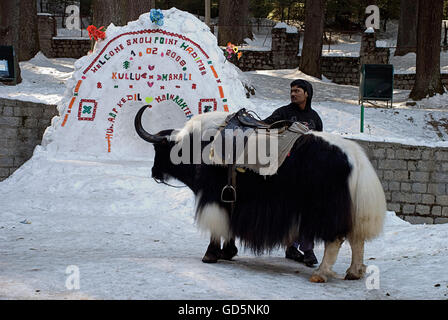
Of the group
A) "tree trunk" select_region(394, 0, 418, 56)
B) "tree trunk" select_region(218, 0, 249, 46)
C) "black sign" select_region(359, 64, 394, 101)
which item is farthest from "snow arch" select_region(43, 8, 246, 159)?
"tree trunk" select_region(394, 0, 418, 56)

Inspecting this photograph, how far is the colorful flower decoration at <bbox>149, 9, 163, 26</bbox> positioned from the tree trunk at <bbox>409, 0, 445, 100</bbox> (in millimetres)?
10528

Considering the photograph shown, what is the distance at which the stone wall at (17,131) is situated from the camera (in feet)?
43.8

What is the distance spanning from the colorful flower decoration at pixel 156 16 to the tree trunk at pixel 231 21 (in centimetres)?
1297

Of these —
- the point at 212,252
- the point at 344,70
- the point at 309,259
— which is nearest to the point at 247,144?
the point at 212,252

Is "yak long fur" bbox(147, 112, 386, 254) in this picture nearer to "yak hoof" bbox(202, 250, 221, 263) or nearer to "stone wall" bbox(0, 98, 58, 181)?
"yak hoof" bbox(202, 250, 221, 263)

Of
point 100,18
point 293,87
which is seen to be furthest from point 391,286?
point 100,18

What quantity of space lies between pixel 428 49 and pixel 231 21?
8.22m

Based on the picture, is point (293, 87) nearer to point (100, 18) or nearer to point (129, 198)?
point (129, 198)

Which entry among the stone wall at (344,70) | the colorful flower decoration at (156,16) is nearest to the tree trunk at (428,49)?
the stone wall at (344,70)

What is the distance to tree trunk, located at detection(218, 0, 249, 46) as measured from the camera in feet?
85.0

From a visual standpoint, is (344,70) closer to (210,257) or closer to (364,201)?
(210,257)

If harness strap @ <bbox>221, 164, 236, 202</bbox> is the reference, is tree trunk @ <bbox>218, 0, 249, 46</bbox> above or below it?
above

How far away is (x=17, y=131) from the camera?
13.4 metres

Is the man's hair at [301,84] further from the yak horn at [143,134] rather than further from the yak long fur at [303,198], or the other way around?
the yak horn at [143,134]
